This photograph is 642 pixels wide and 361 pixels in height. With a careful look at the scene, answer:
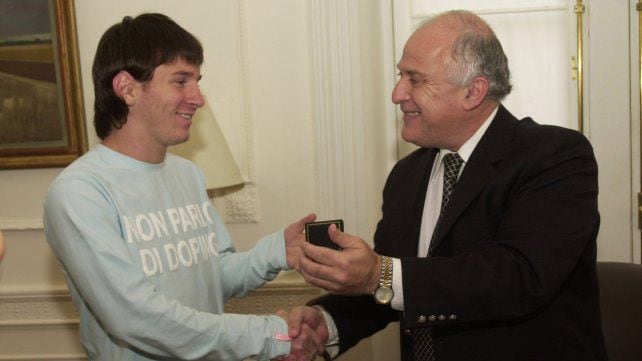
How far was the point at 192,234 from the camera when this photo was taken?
2.00m

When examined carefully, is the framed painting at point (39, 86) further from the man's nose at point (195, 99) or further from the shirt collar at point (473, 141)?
the shirt collar at point (473, 141)

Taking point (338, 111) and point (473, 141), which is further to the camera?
point (338, 111)

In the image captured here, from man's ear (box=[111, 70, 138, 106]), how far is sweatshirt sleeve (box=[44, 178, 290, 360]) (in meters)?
0.33

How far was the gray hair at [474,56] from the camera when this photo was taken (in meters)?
2.10

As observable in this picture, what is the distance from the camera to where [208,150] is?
117 inches

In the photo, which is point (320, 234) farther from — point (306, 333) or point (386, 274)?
point (306, 333)

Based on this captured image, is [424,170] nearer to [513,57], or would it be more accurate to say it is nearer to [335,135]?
[335,135]

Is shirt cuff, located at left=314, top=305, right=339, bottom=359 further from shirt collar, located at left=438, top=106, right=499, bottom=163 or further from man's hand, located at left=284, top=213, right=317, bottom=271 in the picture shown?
shirt collar, located at left=438, top=106, right=499, bottom=163

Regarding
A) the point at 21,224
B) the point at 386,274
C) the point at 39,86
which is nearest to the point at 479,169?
the point at 386,274

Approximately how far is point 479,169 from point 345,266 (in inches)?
20.2

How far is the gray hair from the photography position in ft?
6.89

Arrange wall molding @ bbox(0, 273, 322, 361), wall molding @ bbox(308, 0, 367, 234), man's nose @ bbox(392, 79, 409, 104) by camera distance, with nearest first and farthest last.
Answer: man's nose @ bbox(392, 79, 409, 104) → wall molding @ bbox(308, 0, 367, 234) → wall molding @ bbox(0, 273, 322, 361)

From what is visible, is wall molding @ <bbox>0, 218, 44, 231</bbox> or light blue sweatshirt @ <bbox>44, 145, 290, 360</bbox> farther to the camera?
wall molding @ <bbox>0, 218, 44, 231</bbox>

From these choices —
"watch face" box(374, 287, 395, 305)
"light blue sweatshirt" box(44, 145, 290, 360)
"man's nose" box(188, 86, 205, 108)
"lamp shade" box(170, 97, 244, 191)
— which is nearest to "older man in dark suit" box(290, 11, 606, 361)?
"watch face" box(374, 287, 395, 305)
